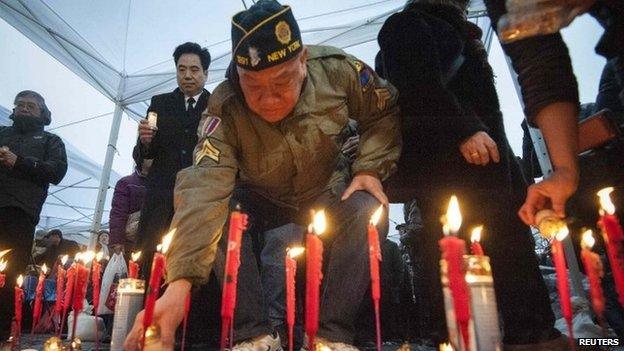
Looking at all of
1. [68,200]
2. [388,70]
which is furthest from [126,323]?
[68,200]

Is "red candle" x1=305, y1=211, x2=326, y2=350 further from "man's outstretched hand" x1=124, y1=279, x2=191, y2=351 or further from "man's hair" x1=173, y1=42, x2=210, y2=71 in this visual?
"man's hair" x1=173, y1=42, x2=210, y2=71

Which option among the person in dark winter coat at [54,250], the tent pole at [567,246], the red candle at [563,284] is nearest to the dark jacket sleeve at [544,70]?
the red candle at [563,284]

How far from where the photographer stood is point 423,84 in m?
1.95

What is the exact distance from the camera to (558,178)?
1.23m

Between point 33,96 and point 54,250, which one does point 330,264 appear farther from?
point 54,250

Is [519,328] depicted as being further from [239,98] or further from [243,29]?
[243,29]

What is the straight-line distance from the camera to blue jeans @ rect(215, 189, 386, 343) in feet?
5.35

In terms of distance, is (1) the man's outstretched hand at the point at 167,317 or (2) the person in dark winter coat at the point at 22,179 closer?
(1) the man's outstretched hand at the point at 167,317

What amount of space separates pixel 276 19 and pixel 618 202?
4.43ft

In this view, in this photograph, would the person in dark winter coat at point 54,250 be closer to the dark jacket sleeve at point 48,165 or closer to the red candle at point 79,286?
the dark jacket sleeve at point 48,165

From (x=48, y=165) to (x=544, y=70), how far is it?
3.52 m

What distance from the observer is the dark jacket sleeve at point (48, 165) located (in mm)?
3285

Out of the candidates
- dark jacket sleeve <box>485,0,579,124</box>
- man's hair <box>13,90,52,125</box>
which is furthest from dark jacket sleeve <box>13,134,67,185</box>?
dark jacket sleeve <box>485,0,579,124</box>

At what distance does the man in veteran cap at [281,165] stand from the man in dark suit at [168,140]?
3.80 feet
